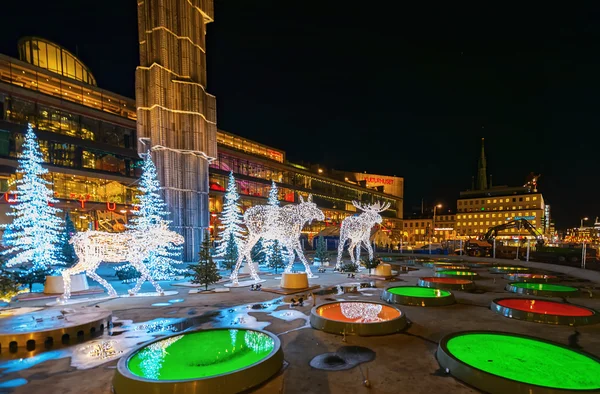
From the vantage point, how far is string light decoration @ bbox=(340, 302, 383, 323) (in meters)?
9.59

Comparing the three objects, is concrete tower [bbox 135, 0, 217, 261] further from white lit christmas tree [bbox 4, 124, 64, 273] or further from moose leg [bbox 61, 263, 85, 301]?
moose leg [bbox 61, 263, 85, 301]

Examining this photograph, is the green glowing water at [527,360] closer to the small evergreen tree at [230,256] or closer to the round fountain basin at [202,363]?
the round fountain basin at [202,363]

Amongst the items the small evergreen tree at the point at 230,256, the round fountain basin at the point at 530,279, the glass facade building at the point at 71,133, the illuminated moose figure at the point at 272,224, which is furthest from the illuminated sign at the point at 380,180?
the illuminated moose figure at the point at 272,224

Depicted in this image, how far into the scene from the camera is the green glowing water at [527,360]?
18.0 ft

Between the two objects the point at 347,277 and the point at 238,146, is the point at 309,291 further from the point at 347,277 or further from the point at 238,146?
the point at 238,146

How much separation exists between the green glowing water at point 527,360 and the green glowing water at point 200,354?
4.32m

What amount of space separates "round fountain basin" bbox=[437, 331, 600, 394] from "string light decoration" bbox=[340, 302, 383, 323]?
2.83m

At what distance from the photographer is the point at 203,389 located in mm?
4898

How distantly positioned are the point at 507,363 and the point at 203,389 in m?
5.81

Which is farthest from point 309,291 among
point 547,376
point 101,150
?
point 101,150

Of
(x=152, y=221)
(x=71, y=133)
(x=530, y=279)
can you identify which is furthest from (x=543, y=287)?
(x=71, y=133)

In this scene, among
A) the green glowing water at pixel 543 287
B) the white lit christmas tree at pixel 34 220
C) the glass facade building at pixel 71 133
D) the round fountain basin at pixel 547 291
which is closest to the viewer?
the round fountain basin at pixel 547 291

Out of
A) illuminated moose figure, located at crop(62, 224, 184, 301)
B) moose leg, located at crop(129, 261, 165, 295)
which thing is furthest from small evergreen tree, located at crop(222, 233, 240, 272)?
illuminated moose figure, located at crop(62, 224, 184, 301)

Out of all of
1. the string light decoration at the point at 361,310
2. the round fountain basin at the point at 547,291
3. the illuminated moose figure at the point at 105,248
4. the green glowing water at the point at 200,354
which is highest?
the illuminated moose figure at the point at 105,248
